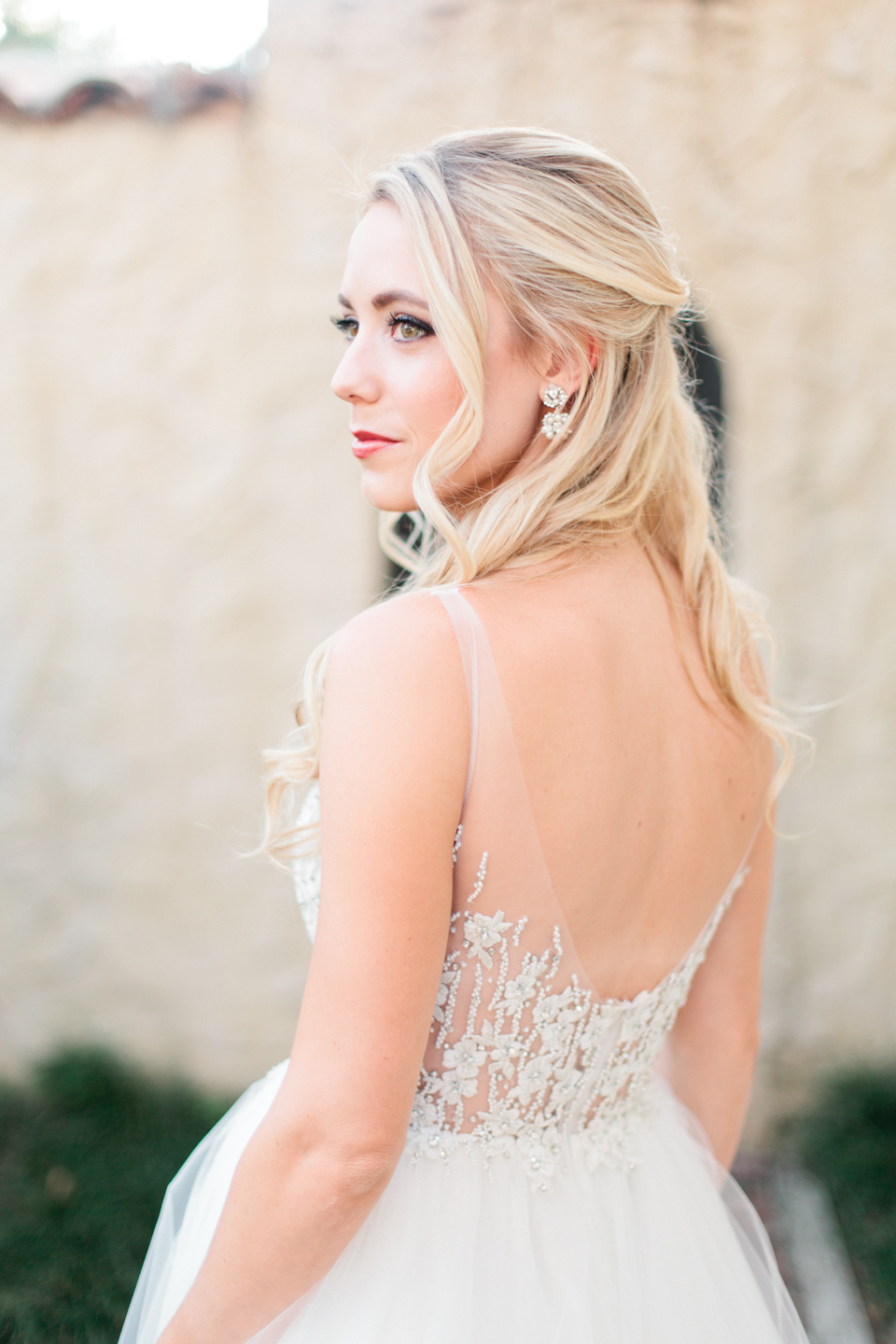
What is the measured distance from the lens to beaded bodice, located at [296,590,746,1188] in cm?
110

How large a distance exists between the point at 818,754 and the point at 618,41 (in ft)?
7.23

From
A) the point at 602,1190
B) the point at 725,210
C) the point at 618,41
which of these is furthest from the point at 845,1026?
the point at 618,41

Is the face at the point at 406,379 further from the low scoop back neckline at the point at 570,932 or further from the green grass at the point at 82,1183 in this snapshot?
the green grass at the point at 82,1183

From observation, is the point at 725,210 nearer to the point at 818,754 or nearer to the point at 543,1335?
the point at 818,754

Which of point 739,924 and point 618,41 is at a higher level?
point 618,41

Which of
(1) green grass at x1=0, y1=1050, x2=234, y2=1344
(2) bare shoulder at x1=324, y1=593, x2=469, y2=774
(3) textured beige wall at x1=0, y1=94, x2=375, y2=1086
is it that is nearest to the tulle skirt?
(2) bare shoulder at x1=324, y1=593, x2=469, y2=774

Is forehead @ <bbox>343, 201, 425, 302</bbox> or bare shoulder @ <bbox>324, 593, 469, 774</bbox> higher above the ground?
forehead @ <bbox>343, 201, 425, 302</bbox>

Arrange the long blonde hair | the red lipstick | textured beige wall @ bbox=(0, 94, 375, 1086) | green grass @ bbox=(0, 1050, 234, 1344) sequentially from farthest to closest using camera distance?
textured beige wall @ bbox=(0, 94, 375, 1086)
green grass @ bbox=(0, 1050, 234, 1344)
the red lipstick
the long blonde hair

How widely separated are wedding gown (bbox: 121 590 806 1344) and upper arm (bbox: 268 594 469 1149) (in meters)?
0.05

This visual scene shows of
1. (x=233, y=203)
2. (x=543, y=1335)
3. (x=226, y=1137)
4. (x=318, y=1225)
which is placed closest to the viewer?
(x=318, y=1225)

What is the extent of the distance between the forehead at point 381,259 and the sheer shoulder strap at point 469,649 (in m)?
0.49

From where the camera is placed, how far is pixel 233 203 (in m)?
3.02

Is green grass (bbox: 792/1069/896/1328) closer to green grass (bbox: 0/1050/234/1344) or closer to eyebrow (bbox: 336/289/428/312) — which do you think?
green grass (bbox: 0/1050/234/1344)

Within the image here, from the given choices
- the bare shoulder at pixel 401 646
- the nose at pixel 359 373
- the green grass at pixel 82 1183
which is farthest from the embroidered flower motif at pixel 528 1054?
the green grass at pixel 82 1183
